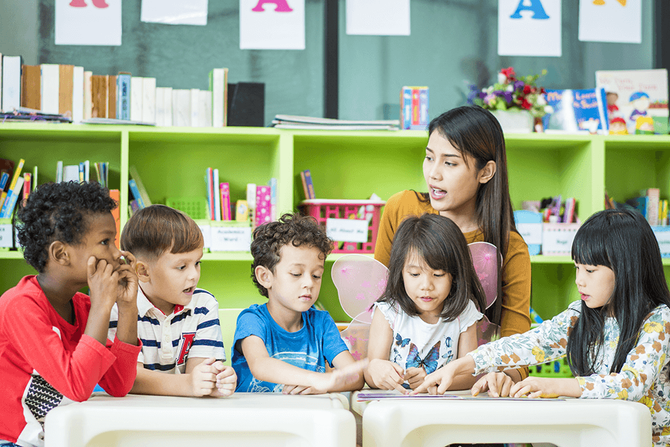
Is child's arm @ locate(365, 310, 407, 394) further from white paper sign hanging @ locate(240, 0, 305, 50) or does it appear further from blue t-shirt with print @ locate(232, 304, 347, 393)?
white paper sign hanging @ locate(240, 0, 305, 50)

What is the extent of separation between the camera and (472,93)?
255 cm

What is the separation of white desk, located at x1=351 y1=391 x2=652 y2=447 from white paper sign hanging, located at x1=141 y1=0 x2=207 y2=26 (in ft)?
7.61

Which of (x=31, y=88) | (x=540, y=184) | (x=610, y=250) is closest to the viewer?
(x=610, y=250)

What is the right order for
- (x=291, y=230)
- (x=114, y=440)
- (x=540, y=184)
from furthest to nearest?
(x=540, y=184) → (x=291, y=230) → (x=114, y=440)

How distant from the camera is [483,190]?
4.58ft

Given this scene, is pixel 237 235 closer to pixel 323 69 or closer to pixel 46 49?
pixel 323 69

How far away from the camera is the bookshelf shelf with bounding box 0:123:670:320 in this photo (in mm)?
2408

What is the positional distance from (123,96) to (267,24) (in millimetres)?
757

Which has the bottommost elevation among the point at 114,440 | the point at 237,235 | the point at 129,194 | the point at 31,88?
the point at 114,440

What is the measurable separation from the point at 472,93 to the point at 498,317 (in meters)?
1.47

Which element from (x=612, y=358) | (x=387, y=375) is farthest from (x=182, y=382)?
(x=612, y=358)

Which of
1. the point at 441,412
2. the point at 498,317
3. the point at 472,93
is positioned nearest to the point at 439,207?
the point at 498,317

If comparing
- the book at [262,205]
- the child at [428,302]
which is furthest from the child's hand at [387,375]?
the book at [262,205]

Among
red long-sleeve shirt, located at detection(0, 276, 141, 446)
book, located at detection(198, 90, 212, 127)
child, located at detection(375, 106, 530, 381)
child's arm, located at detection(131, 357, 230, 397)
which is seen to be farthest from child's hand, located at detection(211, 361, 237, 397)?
book, located at detection(198, 90, 212, 127)
